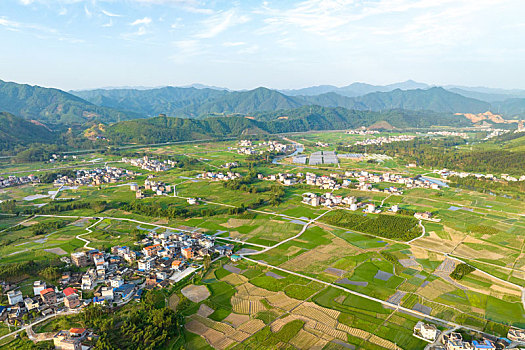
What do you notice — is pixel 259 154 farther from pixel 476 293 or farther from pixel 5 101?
pixel 5 101

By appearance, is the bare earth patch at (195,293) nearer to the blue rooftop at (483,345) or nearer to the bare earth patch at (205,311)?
the bare earth patch at (205,311)

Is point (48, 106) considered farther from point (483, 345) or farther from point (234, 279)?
point (483, 345)

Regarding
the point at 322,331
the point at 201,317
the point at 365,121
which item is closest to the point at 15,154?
the point at 201,317

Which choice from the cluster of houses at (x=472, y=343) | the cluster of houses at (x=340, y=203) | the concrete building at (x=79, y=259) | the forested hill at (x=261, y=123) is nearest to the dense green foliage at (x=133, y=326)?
the concrete building at (x=79, y=259)

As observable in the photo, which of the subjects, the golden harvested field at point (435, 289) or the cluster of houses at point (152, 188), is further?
the cluster of houses at point (152, 188)

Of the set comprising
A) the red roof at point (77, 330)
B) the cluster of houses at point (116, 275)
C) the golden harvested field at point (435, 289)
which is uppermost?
the red roof at point (77, 330)

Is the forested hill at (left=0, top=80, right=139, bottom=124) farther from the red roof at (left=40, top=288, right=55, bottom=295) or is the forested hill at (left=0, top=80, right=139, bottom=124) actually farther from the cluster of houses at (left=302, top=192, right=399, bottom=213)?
the red roof at (left=40, top=288, right=55, bottom=295)
